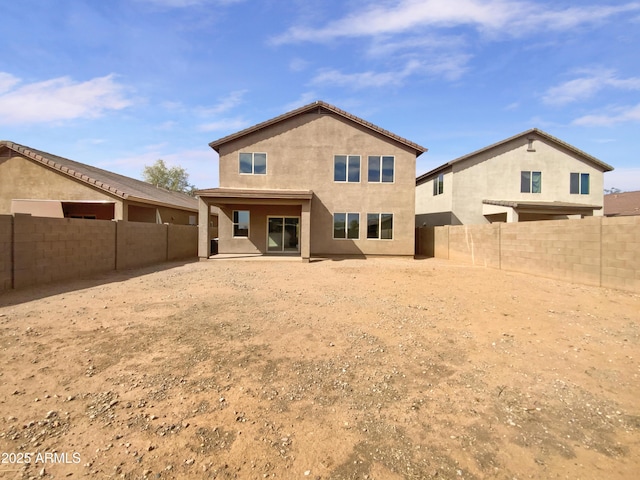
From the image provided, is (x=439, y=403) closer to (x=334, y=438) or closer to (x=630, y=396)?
(x=334, y=438)

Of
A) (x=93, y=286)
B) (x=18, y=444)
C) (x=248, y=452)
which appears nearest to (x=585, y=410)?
(x=248, y=452)

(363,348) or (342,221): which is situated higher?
(342,221)

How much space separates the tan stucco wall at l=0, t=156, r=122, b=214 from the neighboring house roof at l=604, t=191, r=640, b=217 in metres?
38.5

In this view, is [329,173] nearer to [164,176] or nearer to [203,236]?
[203,236]

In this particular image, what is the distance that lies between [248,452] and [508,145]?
2460cm

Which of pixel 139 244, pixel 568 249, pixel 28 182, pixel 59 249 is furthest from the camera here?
pixel 28 182

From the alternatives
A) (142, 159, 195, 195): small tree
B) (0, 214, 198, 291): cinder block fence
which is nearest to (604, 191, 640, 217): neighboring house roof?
(0, 214, 198, 291): cinder block fence

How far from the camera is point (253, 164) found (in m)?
17.4

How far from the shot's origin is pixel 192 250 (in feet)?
59.7

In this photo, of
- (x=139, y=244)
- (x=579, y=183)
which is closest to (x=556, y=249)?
(x=579, y=183)

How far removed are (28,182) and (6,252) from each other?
1132 cm

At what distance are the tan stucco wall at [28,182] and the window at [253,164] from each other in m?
8.89

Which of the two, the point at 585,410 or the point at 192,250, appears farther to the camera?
the point at 192,250

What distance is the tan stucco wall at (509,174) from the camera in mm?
20844
